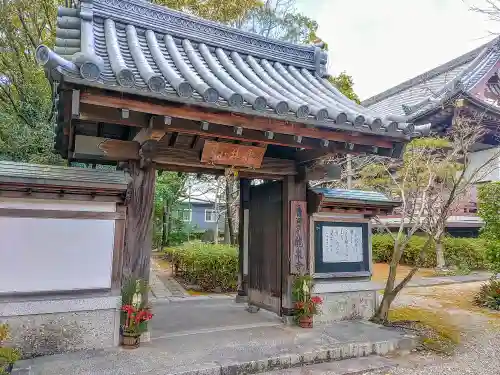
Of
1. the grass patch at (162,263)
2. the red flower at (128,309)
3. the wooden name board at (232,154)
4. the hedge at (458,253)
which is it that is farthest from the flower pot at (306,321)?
the hedge at (458,253)

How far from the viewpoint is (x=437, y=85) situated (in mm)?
16906

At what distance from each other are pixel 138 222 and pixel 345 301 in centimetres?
379

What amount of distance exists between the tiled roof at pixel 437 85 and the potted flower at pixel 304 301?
6.37m

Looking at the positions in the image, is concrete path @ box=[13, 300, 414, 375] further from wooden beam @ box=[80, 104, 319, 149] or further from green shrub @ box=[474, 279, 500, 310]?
green shrub @ box=[474, 279, 500, 310]

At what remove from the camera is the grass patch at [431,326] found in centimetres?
581

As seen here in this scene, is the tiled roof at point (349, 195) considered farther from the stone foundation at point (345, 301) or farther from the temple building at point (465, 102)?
the temple building at point (465, 102)

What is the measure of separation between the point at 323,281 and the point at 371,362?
5.29ft

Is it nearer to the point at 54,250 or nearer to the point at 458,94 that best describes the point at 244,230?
the point at 54,250

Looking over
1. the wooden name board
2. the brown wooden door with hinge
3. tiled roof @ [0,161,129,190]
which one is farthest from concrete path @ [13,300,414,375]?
the wooden name board

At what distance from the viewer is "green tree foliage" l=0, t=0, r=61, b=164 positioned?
9.60 m

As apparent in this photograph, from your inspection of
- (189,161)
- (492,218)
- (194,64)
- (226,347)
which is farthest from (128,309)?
(492,218)

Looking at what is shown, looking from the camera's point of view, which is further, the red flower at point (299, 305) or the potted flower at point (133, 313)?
the red flower at point (299, 305)

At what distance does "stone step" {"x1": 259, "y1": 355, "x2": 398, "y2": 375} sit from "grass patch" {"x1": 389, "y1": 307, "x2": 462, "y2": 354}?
111 cm

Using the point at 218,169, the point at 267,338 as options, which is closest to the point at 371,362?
the point at 267,338
